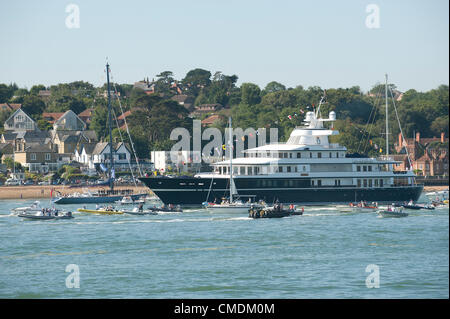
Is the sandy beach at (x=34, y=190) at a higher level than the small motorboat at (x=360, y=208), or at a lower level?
higher

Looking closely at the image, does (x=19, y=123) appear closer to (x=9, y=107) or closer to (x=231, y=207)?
(x=9, y=107)

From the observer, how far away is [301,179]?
81.8 meters

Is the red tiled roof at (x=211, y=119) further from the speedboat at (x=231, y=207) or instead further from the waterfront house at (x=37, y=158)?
the speedboat at (x=231, y=207)

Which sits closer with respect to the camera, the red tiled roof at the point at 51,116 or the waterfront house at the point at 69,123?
the waterfront house at the point at 69,123

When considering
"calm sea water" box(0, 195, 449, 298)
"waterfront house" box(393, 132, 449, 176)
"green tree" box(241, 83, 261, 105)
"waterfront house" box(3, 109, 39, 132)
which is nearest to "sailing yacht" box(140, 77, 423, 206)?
"calm sea water" box(0, 195, 449, 298)

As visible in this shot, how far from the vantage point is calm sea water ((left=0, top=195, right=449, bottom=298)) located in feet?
132

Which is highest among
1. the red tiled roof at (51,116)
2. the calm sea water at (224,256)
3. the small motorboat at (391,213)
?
the red tiled roof at (51,116)

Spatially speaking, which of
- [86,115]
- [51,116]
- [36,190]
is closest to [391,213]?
[36,190]

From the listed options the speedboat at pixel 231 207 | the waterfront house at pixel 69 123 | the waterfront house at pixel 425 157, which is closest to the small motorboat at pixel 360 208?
the speedboat at pixel 231 207

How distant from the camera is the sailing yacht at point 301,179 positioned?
79.8m

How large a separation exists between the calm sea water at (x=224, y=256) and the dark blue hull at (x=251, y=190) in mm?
8039

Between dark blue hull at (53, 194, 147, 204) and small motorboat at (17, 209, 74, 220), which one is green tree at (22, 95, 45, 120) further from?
small motorboat at (17, 209, 74, 220)
